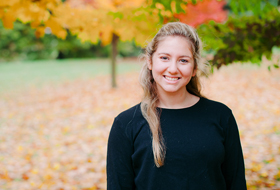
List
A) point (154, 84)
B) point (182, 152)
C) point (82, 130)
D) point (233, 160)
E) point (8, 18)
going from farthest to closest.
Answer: point (82, 130) → point (8, 18) → point (154, 84) → point (233, 160) → point (182, 152)

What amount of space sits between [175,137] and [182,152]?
9cm

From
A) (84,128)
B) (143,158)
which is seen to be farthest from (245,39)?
(84,128)

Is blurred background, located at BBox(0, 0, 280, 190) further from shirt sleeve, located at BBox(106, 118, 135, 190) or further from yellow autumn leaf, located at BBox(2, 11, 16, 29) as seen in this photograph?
shirt sleeve, located at BBox(106, 118, 135, 190)

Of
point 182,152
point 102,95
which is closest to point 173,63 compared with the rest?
point 182,152

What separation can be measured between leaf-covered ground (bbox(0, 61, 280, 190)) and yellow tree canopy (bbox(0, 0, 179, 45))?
863 mm

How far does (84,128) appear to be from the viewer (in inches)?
261

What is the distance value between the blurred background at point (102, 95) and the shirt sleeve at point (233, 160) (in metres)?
0.45

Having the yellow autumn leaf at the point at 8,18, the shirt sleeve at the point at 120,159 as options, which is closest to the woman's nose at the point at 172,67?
the shirt sleeve at the point at 120,159

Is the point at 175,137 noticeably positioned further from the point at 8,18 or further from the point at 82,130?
the point at 82,130

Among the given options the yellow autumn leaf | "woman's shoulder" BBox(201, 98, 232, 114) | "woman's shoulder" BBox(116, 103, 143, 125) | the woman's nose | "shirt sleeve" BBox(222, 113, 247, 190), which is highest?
the yellow autumn leaf

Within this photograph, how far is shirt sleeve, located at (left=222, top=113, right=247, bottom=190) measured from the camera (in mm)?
1538

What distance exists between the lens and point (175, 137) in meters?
1.48

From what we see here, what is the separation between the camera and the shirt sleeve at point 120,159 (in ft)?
5.02

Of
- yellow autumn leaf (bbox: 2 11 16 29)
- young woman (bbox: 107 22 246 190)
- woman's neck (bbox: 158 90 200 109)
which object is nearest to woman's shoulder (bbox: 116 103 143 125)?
young woman (bbox: 107 22 246 190)
